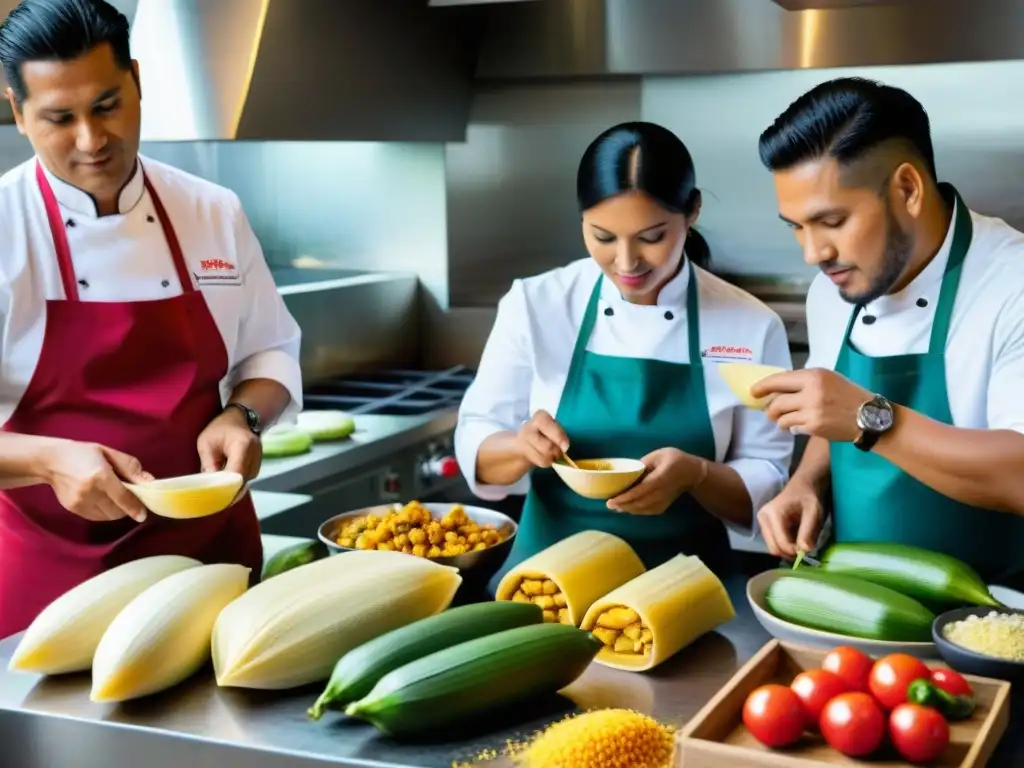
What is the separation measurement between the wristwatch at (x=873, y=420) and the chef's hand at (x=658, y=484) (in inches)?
14.5

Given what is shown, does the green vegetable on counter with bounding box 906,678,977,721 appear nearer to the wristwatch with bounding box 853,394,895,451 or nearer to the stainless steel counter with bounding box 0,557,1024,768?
the stainless steel counter with bounding box 0,557,1024,768

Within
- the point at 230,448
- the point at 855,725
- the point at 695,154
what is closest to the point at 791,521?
the point at 855,725

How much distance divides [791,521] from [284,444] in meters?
1.69

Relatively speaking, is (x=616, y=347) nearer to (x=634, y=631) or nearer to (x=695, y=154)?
(x=634, y=631)

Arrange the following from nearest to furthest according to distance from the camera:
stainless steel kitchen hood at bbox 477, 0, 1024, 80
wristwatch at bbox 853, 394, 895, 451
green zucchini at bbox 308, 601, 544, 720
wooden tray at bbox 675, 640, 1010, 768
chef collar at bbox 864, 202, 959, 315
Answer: wooden tray at bbox 675, 640, 1010, 768, green zucchini at bbox 308, 601, 544, 720, wristwatch at bbox 853, 394, 895, 451, chef collar at bbox 864, 202, 959, 315, stainless steel kitchen hood at bbox 477, 0, 1024, 80

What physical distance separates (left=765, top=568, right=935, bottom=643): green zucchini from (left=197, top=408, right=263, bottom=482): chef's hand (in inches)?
35.3

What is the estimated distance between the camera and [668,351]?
2424 millimetres

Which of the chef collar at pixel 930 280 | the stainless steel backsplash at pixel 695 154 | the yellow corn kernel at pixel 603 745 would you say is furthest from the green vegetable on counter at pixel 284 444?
the yellow corn kernel at pixel 603 745

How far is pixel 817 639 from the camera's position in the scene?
164 cm

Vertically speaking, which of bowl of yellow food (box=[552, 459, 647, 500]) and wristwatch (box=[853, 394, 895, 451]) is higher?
wristwatch (box=[853, 394, 895, 451])

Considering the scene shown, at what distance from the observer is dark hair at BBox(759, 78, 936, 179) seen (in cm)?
197

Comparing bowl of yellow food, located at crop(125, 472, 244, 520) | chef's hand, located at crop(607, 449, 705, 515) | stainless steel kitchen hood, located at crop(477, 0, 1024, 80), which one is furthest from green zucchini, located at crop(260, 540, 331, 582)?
stainless steel kitchen hood, located at crop(477, 0, 1024, 80)

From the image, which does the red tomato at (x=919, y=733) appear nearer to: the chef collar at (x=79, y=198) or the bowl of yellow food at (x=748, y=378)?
the bowl of yellow food at (x=748, y=378)

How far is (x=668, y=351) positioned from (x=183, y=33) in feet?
5.63
